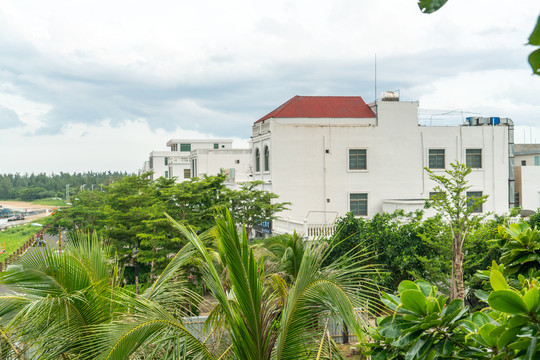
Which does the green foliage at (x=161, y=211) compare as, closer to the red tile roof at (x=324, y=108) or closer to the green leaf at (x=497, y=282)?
the red tile roof at (x=324, y=108)

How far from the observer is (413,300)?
3.20 meters

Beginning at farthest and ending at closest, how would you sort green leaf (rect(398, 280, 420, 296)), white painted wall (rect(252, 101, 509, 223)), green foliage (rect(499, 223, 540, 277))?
white painted wall (rect(252, 101, 509, 223)) < green foliage (rect(499, 223, 540, 277)) < green leaf (rect(398, 280, 420, 296))

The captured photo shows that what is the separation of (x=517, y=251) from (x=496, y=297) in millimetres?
1814

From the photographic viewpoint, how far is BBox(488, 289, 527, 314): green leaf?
254 cm

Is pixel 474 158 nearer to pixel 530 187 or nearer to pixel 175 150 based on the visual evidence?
pixel 530 187

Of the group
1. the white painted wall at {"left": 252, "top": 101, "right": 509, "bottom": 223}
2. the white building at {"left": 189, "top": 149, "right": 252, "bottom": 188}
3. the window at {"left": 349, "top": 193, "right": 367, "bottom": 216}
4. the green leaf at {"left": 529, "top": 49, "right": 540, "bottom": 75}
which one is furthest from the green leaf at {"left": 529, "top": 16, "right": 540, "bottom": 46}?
the white building at {"left": 189, "top": 149, "right": 252, "bottom": 188}

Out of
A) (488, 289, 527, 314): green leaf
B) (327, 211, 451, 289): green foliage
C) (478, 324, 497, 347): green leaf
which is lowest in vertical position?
(327, 211, 451, 289): green foliage

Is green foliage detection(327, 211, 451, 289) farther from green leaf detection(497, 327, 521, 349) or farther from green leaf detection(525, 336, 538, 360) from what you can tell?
green leaf detection(525, 336, 538, 360)

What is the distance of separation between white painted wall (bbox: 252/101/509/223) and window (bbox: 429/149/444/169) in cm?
36

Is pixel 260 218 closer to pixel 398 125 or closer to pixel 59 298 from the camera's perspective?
pixel 398 125

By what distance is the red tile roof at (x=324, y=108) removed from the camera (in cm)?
3675

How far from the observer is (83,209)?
45.8 m

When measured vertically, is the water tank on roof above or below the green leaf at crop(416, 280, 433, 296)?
above

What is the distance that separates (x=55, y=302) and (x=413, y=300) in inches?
210
